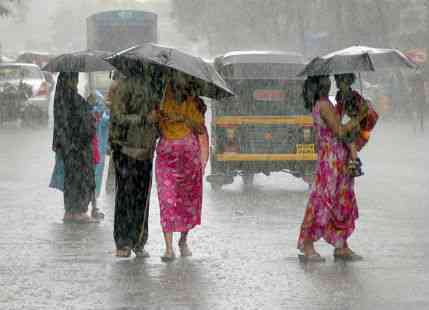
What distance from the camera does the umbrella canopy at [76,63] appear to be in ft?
43.8

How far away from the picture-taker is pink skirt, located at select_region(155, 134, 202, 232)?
1074cm

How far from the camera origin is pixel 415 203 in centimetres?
1611

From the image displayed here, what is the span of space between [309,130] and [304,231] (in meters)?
7.48

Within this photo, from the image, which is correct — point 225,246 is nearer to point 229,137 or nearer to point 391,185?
point 229,137

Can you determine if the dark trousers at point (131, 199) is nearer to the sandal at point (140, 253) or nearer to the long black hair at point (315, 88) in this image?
the sandal at point (140, 253)

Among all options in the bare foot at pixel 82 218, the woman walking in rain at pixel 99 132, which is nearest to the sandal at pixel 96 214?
the woman walking in rain at pixel 99 132

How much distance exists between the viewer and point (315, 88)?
10.8m

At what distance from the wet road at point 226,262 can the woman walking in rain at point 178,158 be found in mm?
362

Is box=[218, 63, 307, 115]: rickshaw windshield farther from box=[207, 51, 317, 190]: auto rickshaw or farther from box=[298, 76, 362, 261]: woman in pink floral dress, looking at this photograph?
box=[298, 76, 362, 261]: woman in pink floral dress

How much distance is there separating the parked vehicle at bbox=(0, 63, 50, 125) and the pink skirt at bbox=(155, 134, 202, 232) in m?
24.4

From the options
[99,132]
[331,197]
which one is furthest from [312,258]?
[99,132]

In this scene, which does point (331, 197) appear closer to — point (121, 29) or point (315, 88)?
point (315, 88)

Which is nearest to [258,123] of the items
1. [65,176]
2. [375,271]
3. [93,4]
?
[65,176]

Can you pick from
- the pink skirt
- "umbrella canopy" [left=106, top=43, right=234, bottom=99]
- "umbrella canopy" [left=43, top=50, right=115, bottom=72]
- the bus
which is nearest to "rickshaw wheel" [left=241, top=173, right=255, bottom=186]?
"umbrella canopy" [left=43, top=50, right=115, bottom=72]
